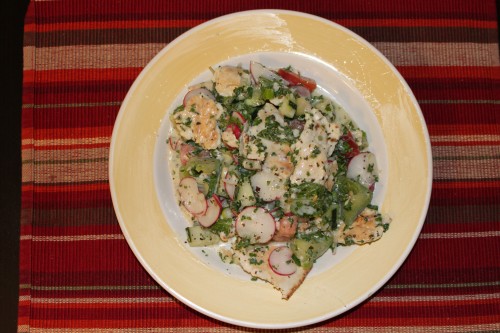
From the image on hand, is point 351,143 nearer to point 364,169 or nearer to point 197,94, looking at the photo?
point 364,169

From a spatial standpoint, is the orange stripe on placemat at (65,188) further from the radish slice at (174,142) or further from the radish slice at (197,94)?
the radish slice at (197,94)

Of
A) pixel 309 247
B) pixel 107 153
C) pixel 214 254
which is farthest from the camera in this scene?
pixel 107 153

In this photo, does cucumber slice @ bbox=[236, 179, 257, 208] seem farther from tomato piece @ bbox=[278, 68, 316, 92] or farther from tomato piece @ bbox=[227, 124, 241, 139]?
tomato piece @ bbox=[278, 68, 316, 92]

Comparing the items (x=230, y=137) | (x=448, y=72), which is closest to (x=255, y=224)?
(x=230, y=137)

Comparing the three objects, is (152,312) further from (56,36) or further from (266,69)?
(56,36)

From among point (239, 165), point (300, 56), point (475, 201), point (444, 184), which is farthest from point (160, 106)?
point (475, 201)

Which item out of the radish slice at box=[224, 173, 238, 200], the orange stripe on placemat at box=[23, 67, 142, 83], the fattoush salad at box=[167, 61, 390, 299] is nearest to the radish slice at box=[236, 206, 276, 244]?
Answer: the fattoush salad at box=[167, 61, 390, 299]
